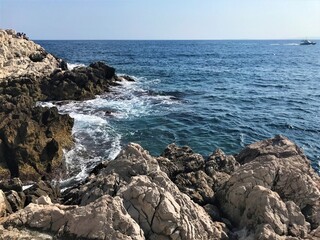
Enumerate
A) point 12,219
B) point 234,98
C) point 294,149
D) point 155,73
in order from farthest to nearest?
point 155,73, point 234,98, point 294,149, point 12,219

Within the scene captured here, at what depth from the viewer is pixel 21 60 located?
49344 millimetres

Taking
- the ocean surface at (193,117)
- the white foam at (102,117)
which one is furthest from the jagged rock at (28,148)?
the ocean surface at (193,117)

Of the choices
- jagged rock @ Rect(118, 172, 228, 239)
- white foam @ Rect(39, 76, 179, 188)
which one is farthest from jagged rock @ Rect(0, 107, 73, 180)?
jagged rock @ Rect(118, 172, 228, 239)

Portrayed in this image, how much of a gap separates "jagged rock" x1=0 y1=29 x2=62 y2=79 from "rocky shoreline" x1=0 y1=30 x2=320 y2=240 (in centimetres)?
2365

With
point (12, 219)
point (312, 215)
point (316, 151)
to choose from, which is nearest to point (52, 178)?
point (12, 219)

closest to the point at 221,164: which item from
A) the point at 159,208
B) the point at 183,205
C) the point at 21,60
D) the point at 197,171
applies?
the point at 197,171

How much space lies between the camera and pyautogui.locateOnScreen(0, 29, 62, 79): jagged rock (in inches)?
1752

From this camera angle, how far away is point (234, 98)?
47406mm

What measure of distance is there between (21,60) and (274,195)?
1756 inches

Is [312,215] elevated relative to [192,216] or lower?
lower

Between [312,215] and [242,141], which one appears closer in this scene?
[312,215]

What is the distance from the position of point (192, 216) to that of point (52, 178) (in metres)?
12.7

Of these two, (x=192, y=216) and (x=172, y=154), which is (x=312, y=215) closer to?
(x=192, y=216)

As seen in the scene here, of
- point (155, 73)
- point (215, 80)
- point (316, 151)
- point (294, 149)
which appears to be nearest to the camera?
point (294, 149)
